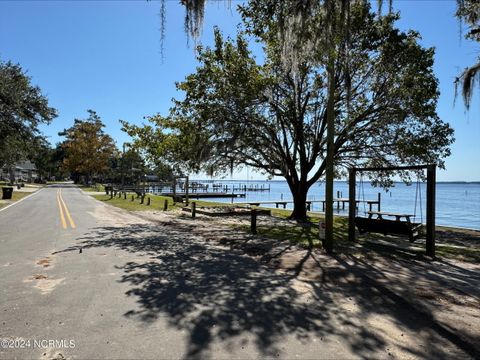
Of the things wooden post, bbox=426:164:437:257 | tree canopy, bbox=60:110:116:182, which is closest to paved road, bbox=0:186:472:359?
wooden post, bbox=426:164:437:257

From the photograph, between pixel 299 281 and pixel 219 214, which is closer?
pixel 299 281

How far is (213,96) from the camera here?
1648 centimetres

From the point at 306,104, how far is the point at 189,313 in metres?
14.8

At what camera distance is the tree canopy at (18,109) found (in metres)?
24.5

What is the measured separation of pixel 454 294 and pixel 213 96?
12.7 metres

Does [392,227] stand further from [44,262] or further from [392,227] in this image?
[44,262]

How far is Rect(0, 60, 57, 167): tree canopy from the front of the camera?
80.4ft

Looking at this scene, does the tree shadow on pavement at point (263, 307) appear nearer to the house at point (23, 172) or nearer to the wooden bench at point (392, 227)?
the wooden bench at point (392, 227)

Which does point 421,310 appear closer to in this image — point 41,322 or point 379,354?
point 379,354

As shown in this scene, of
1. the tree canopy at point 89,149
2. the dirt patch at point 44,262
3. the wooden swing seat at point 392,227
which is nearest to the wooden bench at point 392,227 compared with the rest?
the wooden swing seat at point 392,227

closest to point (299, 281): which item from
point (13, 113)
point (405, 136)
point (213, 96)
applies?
point (213, 96)

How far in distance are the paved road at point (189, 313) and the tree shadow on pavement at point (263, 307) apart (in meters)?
0.02

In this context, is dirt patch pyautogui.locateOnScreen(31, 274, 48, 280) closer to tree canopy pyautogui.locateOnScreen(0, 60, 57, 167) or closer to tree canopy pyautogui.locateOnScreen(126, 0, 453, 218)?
tree canopy pyautogui.locateOnScreen(126, 0, 453, 218)

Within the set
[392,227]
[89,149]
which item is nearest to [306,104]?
[392,227]
